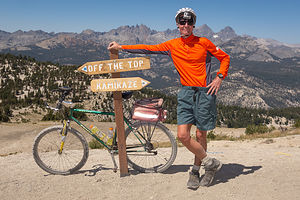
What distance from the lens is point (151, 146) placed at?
5184 mm

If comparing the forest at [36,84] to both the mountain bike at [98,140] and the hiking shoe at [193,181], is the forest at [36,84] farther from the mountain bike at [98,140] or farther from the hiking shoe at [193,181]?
the hiking shoe at [193,181]

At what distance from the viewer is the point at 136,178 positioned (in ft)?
16.4

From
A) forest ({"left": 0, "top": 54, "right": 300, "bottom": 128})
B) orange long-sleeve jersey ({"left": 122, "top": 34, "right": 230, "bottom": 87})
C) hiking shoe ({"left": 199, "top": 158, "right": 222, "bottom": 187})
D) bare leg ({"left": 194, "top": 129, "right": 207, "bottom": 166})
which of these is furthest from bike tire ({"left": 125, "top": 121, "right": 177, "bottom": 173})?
forest ({"left": 0, "top": 54, "right": 300, "bottom": 128})

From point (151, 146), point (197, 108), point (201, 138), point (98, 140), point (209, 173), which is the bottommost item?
point (209, 173)

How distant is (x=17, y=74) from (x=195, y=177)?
45887 mm

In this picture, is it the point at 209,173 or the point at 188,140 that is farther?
the point at 209,173

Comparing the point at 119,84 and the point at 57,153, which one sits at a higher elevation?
the point at 119,84

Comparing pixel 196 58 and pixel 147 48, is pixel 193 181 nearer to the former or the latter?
pixel 196 58

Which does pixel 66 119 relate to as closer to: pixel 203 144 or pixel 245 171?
pixel 203 144

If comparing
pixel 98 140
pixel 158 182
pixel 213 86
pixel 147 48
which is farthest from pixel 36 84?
pixel 213 86

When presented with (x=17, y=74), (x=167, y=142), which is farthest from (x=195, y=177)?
(x=17, y=74)

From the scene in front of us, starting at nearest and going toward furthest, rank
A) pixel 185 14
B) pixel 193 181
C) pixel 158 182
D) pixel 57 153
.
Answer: pixel 185 14
pixel 193 181
pixel 158 182
pixel 57 153

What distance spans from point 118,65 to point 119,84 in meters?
0.36

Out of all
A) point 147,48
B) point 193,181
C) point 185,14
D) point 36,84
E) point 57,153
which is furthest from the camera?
point 36,84
